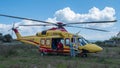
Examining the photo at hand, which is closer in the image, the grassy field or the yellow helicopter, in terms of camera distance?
the grassy field

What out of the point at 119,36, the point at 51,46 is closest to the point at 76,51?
the point at 51,46

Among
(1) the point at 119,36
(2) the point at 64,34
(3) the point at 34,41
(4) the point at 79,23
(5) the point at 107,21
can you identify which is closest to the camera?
(5) the point at 107,21

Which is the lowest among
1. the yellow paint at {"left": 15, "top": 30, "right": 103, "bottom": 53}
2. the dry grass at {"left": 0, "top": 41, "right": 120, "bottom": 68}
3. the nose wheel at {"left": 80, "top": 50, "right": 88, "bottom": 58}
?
the dry grass at {"left": 0, "top": 41, "right": 120, "bottom": 68}

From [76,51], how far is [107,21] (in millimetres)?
4706

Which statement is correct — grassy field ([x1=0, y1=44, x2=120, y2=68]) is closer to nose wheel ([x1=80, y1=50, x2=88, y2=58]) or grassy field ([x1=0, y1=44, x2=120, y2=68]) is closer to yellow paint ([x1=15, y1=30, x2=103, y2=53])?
yellow paint ([x1=15, y1=30, x2=103, y2=53])

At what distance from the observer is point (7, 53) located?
25906 mm

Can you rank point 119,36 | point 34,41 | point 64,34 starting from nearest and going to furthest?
point 64,34
point 34,41
point 119,36

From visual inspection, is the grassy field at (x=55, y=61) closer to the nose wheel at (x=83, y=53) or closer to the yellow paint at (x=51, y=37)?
the yellow paint at (x=51, y=37)

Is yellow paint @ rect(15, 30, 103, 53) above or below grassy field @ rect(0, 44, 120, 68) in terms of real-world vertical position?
above

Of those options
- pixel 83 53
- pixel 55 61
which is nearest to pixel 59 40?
pixel 83 53

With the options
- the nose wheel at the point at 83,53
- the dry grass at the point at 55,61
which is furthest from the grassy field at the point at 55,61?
the nose wheel at the point at 83,53

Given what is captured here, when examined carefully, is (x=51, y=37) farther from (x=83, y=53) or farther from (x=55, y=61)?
(x=55, y=61)

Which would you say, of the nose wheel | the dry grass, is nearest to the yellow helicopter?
the nose wheel

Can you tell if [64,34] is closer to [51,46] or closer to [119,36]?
[51,46]
